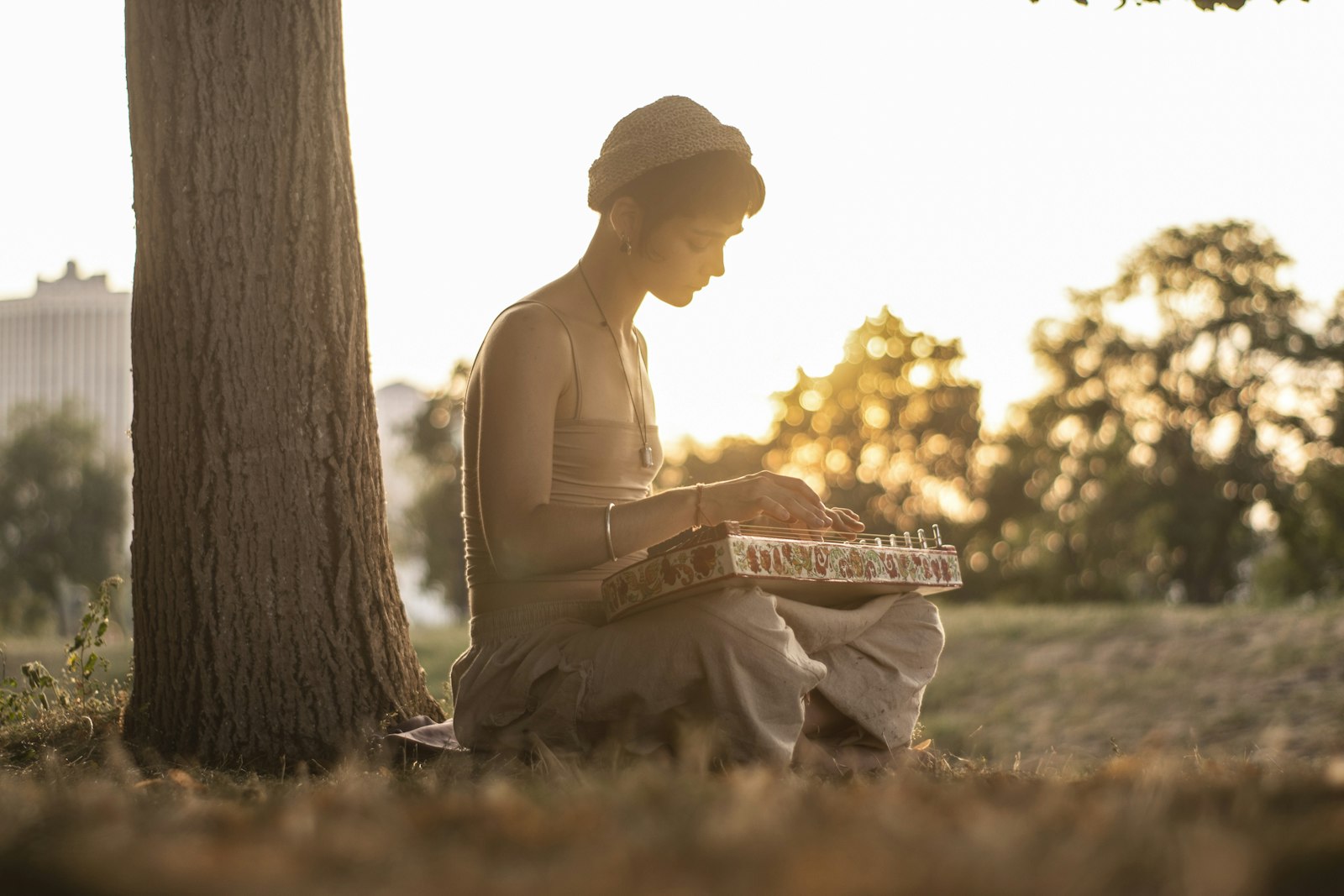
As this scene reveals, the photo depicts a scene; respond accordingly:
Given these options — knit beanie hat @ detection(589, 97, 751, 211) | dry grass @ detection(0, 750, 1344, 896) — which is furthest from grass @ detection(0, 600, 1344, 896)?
knit beanie hat @ detection(589, 97, 751, 211)

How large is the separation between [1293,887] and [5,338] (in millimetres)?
95147

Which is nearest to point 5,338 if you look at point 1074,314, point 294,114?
point 1074,314

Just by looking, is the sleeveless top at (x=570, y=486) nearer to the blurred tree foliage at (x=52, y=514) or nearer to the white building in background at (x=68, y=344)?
the blurred tree foliage at (x=52, y=514)

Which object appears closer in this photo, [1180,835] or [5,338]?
[1180,835]

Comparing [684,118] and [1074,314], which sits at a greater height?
[1074,314]

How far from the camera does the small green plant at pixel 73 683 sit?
484 cm

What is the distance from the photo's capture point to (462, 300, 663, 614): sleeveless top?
3775 millimetres

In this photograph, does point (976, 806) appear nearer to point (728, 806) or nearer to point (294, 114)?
point (728, 806)

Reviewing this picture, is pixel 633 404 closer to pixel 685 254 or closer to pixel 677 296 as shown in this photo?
pixel 677 296

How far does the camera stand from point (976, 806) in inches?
70.0

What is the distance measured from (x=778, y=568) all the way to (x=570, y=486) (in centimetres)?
75

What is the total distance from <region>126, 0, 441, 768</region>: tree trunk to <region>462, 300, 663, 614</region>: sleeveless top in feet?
1.69

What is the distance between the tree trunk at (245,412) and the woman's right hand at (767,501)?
1357 mm

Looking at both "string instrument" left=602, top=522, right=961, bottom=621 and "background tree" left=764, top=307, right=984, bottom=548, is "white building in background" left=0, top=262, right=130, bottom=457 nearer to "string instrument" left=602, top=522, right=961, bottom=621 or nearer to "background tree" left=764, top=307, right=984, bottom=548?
"background tree" left=764, top=307, right=984, bottom=548
